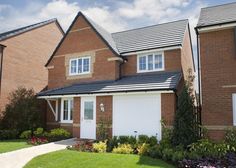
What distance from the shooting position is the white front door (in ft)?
60.9

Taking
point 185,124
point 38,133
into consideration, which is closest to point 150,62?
point 185,124

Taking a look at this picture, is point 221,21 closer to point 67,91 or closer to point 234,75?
point 234,75

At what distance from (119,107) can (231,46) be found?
7796mm

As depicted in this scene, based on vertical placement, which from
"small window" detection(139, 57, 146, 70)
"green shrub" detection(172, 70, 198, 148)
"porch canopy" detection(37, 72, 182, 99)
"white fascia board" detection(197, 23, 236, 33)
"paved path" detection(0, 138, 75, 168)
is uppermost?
"white fascia board" detection(197, 23, 236, 33)

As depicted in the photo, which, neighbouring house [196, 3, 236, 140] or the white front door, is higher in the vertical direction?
neighbouring house [196, 3, 236, 140]

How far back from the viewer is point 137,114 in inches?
662

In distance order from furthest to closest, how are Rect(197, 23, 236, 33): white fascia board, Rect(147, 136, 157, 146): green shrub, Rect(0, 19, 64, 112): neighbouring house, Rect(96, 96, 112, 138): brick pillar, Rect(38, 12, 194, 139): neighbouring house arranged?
Rect(0, 19, 64, 112): neighbouring house, Rect(96, 96, 112, 138): brick pillar, Rect(38, 12, 194, 139): neighbouring house, Rect(147, 136, 157, 146): green shrub, Rect(197, 23, 236, 33): white fascia board

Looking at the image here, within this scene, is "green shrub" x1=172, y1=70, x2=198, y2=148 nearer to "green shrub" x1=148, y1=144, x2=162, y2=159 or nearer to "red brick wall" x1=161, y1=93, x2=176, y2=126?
"green shrub" x1=148, y1=144, x2=162, y2=159

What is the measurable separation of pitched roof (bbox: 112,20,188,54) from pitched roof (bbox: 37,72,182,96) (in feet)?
7.47

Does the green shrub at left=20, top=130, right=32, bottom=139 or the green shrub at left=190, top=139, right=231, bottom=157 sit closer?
the green shrub at left=190, top=139, right=231, bottom=157

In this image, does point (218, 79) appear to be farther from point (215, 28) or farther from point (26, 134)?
point (26, 134)

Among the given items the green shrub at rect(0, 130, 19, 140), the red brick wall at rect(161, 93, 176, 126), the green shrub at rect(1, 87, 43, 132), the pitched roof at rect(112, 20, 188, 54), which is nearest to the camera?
the red brick wall at rect(161, 93, 176, 126)

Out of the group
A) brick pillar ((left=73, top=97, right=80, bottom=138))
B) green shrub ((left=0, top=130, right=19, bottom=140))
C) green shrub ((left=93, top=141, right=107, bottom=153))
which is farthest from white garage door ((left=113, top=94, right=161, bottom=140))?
green shrub ((left=0, top=130, right=19, bottom=140))

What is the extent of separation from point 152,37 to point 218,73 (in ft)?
25.4
